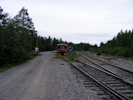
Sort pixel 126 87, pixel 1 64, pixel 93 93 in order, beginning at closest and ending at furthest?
pixel 93 93, pixel 126 87, pixel 1 64

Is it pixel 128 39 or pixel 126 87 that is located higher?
pixel 128 39

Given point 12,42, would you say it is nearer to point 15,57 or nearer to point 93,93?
point 15,57

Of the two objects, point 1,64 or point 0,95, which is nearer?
point 0,95

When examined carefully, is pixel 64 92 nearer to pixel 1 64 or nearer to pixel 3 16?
pixel 1 64

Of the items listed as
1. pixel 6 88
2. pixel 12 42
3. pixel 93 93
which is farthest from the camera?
pixel 12 42

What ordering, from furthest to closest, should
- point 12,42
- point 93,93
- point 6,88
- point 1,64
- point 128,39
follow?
point 128,39 → point 12,42 → point 1,64 → point 6,88 → point 93,93

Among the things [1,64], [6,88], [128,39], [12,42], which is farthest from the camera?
[128,39]

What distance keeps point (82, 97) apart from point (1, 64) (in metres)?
12.9

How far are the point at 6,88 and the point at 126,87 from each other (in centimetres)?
575

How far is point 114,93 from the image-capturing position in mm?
5227

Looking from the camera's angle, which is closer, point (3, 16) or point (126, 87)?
point (126, 87)

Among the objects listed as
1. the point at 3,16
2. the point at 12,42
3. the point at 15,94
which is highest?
the point at 3,16

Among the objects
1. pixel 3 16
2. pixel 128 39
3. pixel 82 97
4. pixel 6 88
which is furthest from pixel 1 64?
pixel 128 39

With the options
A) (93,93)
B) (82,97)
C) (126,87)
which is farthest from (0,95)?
(126,87)
